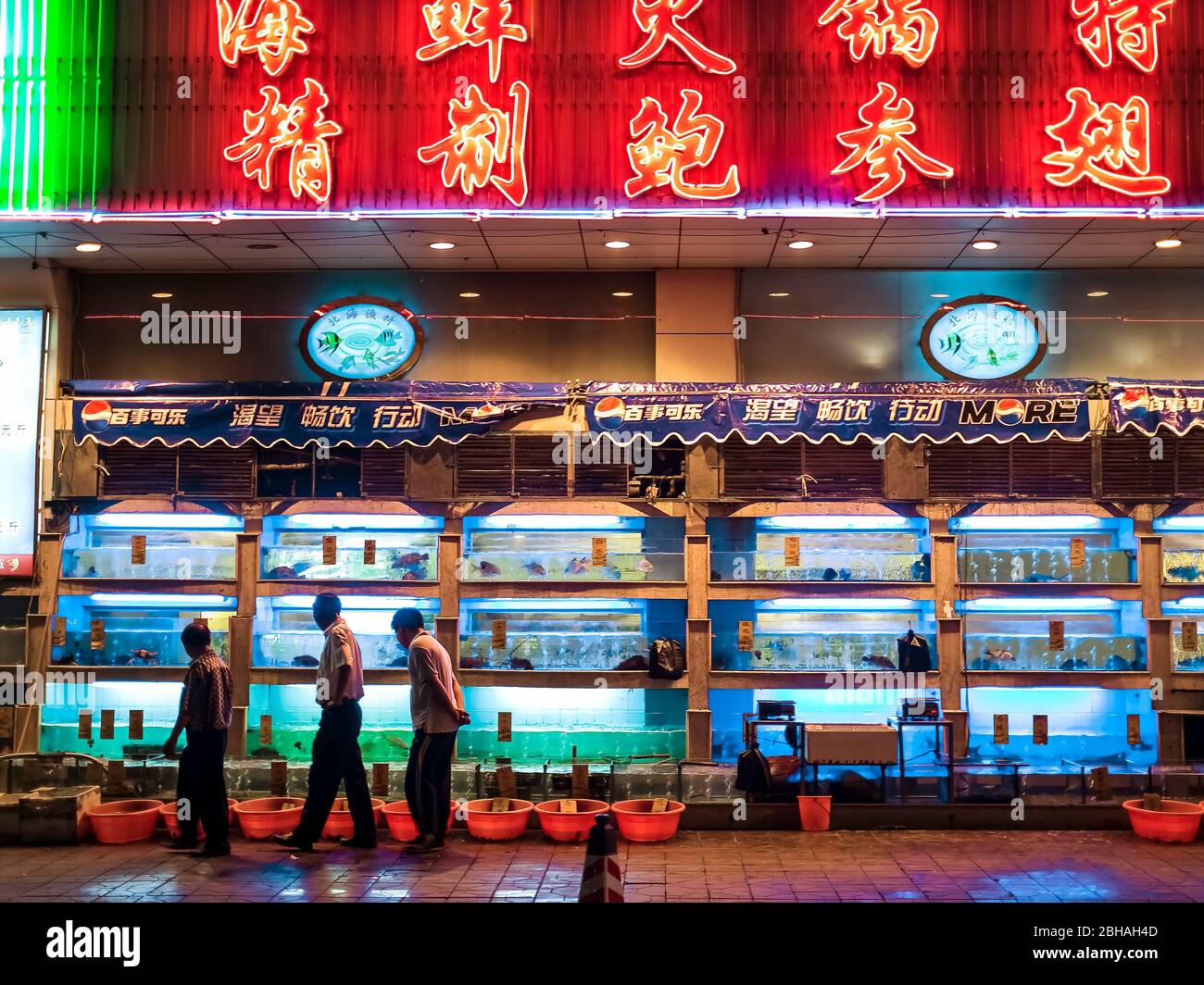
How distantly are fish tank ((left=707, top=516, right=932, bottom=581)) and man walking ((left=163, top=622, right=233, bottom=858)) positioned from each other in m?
4.65

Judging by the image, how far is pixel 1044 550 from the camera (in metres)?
11.8

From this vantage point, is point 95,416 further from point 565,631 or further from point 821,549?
point 821,549

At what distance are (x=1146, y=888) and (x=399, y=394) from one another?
750 centimetres

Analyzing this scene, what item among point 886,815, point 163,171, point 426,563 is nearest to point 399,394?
point 426,563

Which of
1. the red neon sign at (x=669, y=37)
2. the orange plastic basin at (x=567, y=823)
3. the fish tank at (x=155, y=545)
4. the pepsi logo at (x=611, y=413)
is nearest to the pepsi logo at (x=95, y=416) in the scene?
the fish tank at (x=155, y=545)

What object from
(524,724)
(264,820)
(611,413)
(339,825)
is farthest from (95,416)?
(524,724)

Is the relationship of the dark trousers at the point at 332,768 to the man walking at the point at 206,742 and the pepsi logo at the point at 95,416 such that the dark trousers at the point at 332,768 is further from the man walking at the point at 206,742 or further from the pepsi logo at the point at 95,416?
the pepsi logo at the point at 95,416

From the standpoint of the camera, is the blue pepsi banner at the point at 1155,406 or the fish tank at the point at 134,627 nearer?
the blue pepsi banner at the point at 1155,406

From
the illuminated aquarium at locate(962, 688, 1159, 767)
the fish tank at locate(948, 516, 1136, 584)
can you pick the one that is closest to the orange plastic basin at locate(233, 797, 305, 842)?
the illuminated aquarium at locate(962, 688, 1159, 767)

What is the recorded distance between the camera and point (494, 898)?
27.0ft

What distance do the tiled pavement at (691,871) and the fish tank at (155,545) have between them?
3.06 m

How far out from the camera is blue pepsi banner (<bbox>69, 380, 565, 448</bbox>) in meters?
11.4

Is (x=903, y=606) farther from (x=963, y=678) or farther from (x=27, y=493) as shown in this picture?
(x=27, y=493)

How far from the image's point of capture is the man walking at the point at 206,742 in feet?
30.9
